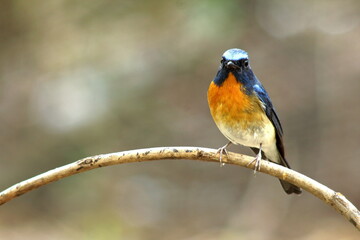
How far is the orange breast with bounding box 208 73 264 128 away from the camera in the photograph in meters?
4.25

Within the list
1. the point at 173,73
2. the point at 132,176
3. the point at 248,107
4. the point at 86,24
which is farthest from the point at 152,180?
the point at 248,107

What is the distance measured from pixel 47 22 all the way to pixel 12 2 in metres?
0.57

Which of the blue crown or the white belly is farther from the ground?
the blue crown

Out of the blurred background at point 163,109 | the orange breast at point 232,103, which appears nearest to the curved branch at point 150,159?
the orange breast at point 232,103

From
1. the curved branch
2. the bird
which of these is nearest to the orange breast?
the bird

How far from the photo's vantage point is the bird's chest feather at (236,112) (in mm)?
4258

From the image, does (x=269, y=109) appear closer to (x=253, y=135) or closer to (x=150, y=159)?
(x=253, y=135)

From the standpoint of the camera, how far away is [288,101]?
873 cm

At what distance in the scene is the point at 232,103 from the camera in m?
4.27

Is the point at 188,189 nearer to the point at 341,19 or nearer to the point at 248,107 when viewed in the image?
the point at 341,19

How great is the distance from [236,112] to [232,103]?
0.08 metres

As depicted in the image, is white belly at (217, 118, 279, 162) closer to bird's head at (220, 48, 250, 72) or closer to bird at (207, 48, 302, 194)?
bird at (207, 48, 302, 194)

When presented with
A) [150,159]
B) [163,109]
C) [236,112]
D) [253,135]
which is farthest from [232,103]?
[163,109]

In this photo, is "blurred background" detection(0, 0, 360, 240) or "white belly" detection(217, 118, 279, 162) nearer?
"white belly" detection(217, 118, 279, 162)
